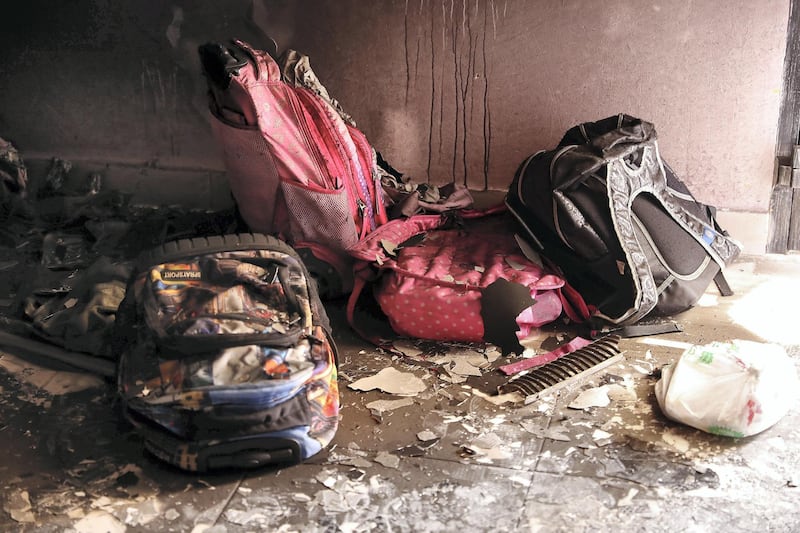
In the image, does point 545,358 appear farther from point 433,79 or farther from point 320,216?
point 433,79

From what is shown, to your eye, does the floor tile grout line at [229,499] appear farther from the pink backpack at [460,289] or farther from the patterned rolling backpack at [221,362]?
the pink backpack at [460,289]

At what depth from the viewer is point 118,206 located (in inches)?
138

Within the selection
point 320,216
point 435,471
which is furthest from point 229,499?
point 320,216

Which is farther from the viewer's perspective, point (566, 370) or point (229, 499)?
point (566, 370)

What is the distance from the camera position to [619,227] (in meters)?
2.47

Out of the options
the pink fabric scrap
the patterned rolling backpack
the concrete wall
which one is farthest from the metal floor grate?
the concrete wall

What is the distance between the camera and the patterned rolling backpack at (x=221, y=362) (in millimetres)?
1804

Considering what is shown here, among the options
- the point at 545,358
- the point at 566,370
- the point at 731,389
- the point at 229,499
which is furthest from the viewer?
the point at 545,358

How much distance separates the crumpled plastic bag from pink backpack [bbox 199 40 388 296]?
1158mm

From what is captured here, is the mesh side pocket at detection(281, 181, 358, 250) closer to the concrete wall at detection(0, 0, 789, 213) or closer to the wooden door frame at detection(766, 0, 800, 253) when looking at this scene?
the concrete wall at detection(0, 0, 789, 213)

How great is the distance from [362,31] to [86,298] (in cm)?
149

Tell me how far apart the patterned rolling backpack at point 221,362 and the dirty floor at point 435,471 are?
9cm

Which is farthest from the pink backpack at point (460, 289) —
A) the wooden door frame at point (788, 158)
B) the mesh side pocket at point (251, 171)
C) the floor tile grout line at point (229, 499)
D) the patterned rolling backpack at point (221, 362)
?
the wooden door frame at point (788, 158)

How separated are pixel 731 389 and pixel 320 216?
1.38m
